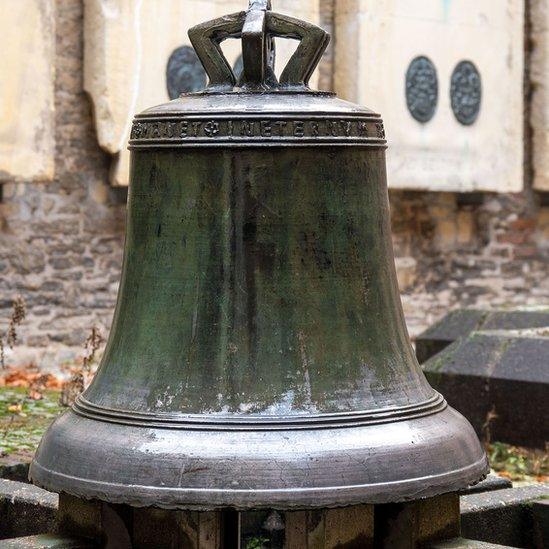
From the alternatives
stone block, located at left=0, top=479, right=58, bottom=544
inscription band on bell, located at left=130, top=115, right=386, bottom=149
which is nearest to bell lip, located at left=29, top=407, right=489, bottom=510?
inscription band on bell, located at left=130, top=115, right=386, bottom=149

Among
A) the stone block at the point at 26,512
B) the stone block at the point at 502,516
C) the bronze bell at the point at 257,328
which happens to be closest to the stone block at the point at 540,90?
the stone block at the point at 502,516

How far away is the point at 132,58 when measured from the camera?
10359mm

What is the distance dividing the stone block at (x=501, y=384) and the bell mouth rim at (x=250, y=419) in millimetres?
3565

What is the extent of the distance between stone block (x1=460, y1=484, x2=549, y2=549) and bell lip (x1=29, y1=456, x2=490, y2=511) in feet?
3.21

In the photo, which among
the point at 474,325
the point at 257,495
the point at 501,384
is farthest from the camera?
the point at 474,325

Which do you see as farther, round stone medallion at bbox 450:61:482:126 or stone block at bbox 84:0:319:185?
round stone medallion at bbox 450:61:482:126

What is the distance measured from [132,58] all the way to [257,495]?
24.8ft

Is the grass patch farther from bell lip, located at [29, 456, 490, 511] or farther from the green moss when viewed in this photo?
bell lip, located at [29, 456, 490, 511]

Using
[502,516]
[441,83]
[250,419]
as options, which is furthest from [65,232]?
[250,419]

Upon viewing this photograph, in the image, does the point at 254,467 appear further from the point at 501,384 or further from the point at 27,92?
the point at 27,92

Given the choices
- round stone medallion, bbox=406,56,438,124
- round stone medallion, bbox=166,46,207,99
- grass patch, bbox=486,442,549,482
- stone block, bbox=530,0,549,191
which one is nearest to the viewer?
grass patch, bbox=486,442,549,482

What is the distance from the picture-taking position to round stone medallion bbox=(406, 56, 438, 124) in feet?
40.4

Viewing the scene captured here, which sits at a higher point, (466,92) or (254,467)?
(466,92)

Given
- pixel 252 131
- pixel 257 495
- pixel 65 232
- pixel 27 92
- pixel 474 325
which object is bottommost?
pixel 474 325
